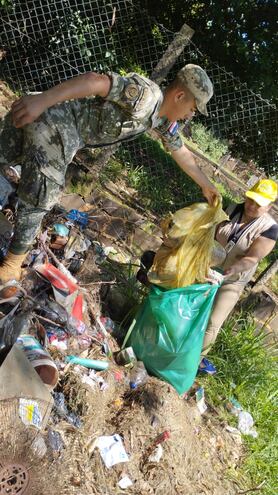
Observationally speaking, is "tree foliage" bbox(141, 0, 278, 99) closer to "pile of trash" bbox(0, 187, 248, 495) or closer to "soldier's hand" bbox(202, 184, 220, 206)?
"soldier's hand" bbox(202, 184, 220, 206)

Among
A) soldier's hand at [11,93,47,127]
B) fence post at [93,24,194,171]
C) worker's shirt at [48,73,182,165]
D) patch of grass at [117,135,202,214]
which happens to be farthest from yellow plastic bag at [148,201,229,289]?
patch of grass at [117,135,202,214]

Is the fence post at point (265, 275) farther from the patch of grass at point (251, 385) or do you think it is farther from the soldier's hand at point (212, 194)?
the soldier's hand at point (212, 194)

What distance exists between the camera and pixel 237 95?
4.75 metres

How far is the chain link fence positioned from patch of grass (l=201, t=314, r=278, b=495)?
2.07m

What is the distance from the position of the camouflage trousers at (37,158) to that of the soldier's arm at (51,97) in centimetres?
18

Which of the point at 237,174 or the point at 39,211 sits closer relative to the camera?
the point at 39,211

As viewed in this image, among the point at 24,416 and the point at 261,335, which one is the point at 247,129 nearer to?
the point at 261,335

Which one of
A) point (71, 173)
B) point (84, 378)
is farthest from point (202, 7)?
point (84, 378)

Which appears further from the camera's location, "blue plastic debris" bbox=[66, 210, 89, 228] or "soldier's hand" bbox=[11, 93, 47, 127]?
"blue plastic debris" bbox=[66, 210, 89, 228]

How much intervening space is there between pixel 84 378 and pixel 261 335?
1858 mm

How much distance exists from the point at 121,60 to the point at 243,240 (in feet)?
10.9

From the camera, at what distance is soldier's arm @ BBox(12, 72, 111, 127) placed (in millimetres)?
1861

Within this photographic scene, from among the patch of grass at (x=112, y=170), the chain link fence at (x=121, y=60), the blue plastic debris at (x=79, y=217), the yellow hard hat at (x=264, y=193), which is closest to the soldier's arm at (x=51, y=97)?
the yellow hard hat at (x=264, y=193)

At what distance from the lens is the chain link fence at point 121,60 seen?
4930 mm
